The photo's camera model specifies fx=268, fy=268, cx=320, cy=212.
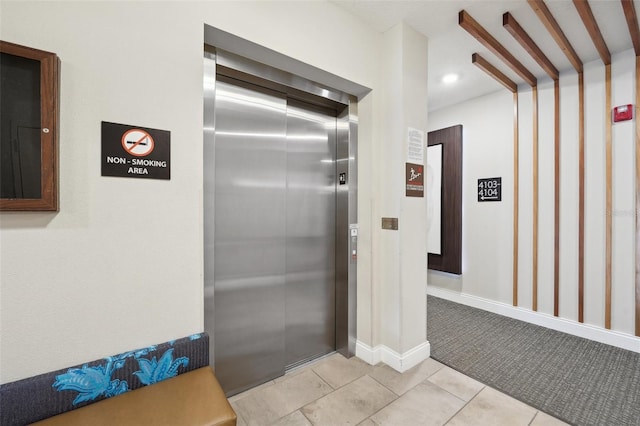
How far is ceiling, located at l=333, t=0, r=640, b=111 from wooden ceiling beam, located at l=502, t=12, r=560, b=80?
45mm

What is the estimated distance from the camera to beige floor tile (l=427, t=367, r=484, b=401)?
1.98 meters

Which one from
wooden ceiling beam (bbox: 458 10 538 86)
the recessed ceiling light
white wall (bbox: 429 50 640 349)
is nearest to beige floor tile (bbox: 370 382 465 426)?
white wall (bbox: 429 50 640 349)

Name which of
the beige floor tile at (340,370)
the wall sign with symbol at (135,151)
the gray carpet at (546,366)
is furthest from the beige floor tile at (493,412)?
the wall sign with symbol at (135,151)

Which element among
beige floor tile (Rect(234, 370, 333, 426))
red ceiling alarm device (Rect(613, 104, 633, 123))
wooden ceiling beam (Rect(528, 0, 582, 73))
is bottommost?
beige floor tile (Rect(234, 370, 333, 426))

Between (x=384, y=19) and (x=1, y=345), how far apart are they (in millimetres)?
3051

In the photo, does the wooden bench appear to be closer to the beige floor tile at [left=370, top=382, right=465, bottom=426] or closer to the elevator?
the elevator

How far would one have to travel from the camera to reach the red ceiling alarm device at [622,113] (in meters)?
2.62

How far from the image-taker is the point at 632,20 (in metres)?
2.09

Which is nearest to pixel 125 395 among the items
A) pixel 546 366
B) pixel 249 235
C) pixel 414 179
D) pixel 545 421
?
pixel 249 235

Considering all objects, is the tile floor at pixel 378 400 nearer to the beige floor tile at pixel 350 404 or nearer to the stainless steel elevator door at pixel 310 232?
the beige floor tile at pixel 350 404

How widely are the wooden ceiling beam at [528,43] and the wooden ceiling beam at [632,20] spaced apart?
574 mm

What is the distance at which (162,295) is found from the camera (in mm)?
1429

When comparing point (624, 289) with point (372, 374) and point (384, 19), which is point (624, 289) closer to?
point (372, 374)

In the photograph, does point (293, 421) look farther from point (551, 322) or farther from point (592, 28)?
point (592, 28)
